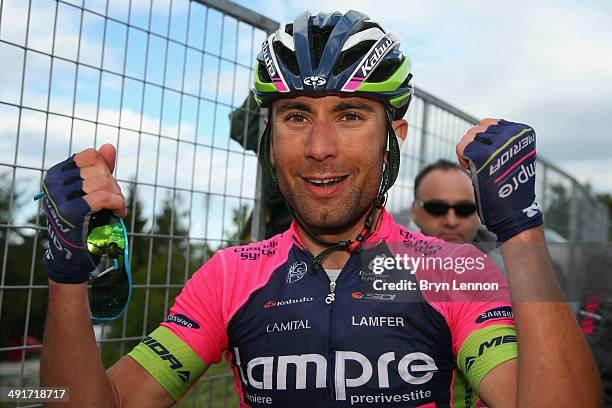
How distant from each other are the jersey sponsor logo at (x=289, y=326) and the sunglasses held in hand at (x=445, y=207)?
2.85 metres

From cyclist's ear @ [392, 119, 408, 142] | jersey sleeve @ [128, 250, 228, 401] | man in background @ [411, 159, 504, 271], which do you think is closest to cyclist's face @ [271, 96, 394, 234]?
cyclist's ear @ [392, 119, 408, 142]

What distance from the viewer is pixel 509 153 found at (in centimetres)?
207

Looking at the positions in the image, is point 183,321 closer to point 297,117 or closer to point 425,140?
point 297,117

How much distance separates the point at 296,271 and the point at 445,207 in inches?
106

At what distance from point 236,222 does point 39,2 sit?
183 centimetres

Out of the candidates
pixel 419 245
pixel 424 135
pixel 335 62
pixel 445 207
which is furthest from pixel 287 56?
pixel 424 135

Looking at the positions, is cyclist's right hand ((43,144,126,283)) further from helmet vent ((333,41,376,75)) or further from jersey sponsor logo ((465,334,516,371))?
jersey sponsor logo ((465,334,516,371))

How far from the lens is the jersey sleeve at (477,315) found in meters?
2.30

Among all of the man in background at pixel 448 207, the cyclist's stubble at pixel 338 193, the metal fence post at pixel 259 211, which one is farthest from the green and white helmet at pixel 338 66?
the man in background at pixel 448 207

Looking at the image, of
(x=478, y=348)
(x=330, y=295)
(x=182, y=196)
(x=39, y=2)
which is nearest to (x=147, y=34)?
(x=39, y=2)

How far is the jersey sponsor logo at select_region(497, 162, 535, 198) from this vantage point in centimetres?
206

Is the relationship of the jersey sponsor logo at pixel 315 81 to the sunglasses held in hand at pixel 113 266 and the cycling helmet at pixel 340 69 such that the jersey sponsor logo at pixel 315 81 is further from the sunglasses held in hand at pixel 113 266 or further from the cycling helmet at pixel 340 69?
the sunglasses held in hand at pixel 113 266

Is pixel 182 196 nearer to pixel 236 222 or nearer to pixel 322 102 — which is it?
pixel 236 222

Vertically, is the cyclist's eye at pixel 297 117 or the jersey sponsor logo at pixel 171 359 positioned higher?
the cyclist's eye at pixel 297 117
